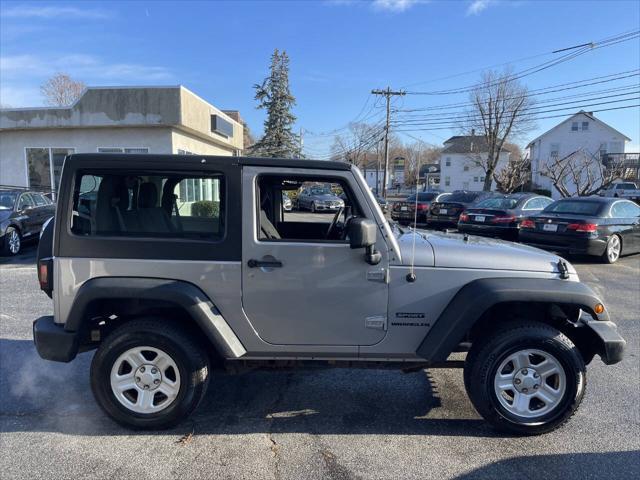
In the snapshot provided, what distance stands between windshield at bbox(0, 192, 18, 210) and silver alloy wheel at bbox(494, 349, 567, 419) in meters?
11.8

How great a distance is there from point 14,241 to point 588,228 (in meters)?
13.1

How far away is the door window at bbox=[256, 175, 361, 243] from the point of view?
3186 mm

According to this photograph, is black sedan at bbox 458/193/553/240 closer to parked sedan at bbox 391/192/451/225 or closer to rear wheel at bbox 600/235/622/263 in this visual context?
rear wheel at bbox 600/235/622/263

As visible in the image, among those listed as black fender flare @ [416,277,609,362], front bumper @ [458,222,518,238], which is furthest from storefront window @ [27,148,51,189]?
black fender flare @ [416,277,609,362]

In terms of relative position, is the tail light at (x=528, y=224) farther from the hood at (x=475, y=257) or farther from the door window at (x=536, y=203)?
the hood at (x=475, y=257)

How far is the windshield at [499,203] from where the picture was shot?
13320 mm

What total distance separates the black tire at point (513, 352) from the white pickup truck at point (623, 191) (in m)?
28.3

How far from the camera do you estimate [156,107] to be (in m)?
15.8

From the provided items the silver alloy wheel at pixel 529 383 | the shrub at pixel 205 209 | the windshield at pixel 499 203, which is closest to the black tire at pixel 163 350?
the shrub at pixel 205 209

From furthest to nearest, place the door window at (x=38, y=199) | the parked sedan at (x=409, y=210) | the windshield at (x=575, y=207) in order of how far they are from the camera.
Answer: the parked sedan at (x=409, y=210) < the door window at (x=38, y=199) < the windshield at (x=575, y=207)

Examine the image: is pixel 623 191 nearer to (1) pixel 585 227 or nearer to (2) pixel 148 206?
(1) pixel 585 227

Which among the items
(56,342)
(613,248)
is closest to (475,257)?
(56,342)

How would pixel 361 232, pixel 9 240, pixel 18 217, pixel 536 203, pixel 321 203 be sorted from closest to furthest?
1. pixel 361 232
2. pixel 321 203
3. pixel 9 240
4. pixel 18 217
5. pixel 536 203

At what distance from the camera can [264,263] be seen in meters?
3.07
